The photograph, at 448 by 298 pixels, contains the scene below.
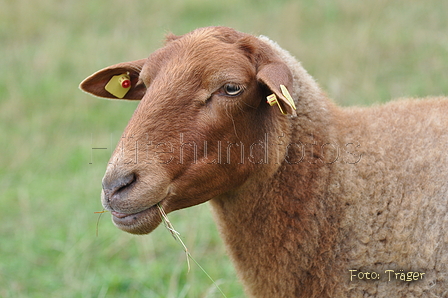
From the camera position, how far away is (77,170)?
9344mm

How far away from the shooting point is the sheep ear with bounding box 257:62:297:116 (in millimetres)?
2908

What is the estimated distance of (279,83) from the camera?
122 inches

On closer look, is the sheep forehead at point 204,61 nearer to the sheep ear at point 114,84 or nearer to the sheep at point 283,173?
the sheep at point 283,173

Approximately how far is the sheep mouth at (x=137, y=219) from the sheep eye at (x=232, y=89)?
2.94ft

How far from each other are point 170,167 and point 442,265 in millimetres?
1835

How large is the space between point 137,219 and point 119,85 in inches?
59.1

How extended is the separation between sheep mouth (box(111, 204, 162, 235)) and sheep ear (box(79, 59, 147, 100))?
130 cm

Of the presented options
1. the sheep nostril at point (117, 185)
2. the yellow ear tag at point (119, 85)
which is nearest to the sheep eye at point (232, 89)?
the sheep nostril at point (117, 185)

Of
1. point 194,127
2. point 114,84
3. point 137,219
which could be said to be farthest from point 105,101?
point 137,219

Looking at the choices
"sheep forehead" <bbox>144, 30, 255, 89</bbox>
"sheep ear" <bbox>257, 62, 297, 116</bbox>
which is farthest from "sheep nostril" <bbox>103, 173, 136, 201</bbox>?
"sheep ear" <bbox>257, 62, 297, 116</bbox>

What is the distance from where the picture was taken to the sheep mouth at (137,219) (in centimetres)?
301

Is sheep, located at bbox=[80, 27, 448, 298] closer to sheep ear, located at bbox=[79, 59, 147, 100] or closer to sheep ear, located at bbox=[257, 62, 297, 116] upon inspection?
sheep ear, located at bbox=[257, 62, 297, 116]

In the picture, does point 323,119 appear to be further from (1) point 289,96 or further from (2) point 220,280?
(2) point 220,280

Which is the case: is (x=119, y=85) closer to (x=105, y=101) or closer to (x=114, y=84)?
(x=114, y=84)
